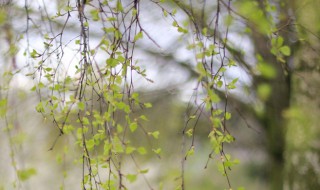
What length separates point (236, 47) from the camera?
329 cm

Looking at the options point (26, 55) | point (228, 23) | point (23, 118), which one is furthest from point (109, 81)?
point (23, 118)

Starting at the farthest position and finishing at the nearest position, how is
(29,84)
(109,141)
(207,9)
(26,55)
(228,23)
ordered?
(207,9) → (29,84) → (26,55) → (109,141) → (228,23)

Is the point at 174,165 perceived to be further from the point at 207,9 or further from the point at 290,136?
the point at 207,9

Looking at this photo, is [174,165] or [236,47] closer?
[236,47]

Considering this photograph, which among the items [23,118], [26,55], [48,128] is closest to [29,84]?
[26,55]

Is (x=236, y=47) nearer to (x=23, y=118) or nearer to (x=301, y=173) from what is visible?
(x=301, y=173)

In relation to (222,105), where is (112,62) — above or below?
above

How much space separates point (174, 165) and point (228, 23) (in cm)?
297

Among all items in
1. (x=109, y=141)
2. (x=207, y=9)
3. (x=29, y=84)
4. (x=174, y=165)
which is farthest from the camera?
(x=174, y=165)

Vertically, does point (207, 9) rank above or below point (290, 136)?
above

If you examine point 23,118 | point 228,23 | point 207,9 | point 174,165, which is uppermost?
point 207,9

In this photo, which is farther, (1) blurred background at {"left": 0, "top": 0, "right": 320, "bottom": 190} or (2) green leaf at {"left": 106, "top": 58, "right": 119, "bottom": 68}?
(1) blurred background at {"left": 0, "top": 0, "right": 320, "bottom": 190}

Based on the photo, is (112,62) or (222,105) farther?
(222,105)

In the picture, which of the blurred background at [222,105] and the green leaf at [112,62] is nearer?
the green leaf at [112,62]
